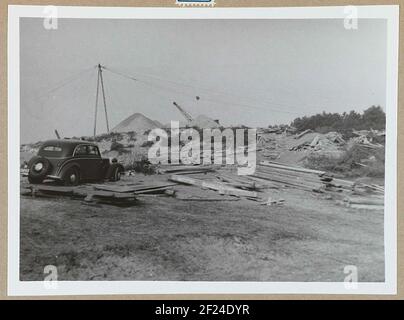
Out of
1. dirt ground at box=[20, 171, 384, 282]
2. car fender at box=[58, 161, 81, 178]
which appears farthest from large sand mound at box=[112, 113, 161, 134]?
dirt ground at box=[20, 171, 384, 282]

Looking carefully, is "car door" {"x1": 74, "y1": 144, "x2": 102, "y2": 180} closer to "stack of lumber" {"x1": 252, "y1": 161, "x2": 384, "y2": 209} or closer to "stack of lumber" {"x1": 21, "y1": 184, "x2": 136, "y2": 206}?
"stack of lumber" {"x1": 21, "y1": 184, "x2": 136, "y2": 206}

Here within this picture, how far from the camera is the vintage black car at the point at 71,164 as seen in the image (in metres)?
3.81

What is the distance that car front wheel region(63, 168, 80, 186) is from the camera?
3.86 meters

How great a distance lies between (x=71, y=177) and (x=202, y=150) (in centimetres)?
154

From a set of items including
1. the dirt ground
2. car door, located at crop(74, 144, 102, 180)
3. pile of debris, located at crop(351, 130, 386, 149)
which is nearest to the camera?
the dirt ground

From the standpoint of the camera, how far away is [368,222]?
379 cm

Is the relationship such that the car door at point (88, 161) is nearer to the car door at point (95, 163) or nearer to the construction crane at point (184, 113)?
the car door at point (95, 163)

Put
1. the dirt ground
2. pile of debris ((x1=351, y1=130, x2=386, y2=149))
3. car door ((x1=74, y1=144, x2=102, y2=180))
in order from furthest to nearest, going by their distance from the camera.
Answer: car door ((x1=74, y1=144, x2=102, y2=180)) < pile of debris ((x1=351, y1=130, x2=386, y2=149)) < the dirt ground

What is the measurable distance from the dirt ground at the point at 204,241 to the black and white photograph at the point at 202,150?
0.02m

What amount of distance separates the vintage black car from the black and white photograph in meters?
0.02

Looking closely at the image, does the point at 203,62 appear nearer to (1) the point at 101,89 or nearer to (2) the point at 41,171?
(1) the point at 101,89

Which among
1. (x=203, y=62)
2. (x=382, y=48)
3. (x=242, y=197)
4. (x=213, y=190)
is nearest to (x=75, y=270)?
(x=213, y=190)

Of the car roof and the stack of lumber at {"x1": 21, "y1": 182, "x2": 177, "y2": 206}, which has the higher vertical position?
the car roof

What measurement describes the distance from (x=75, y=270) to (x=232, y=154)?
2.17 m
